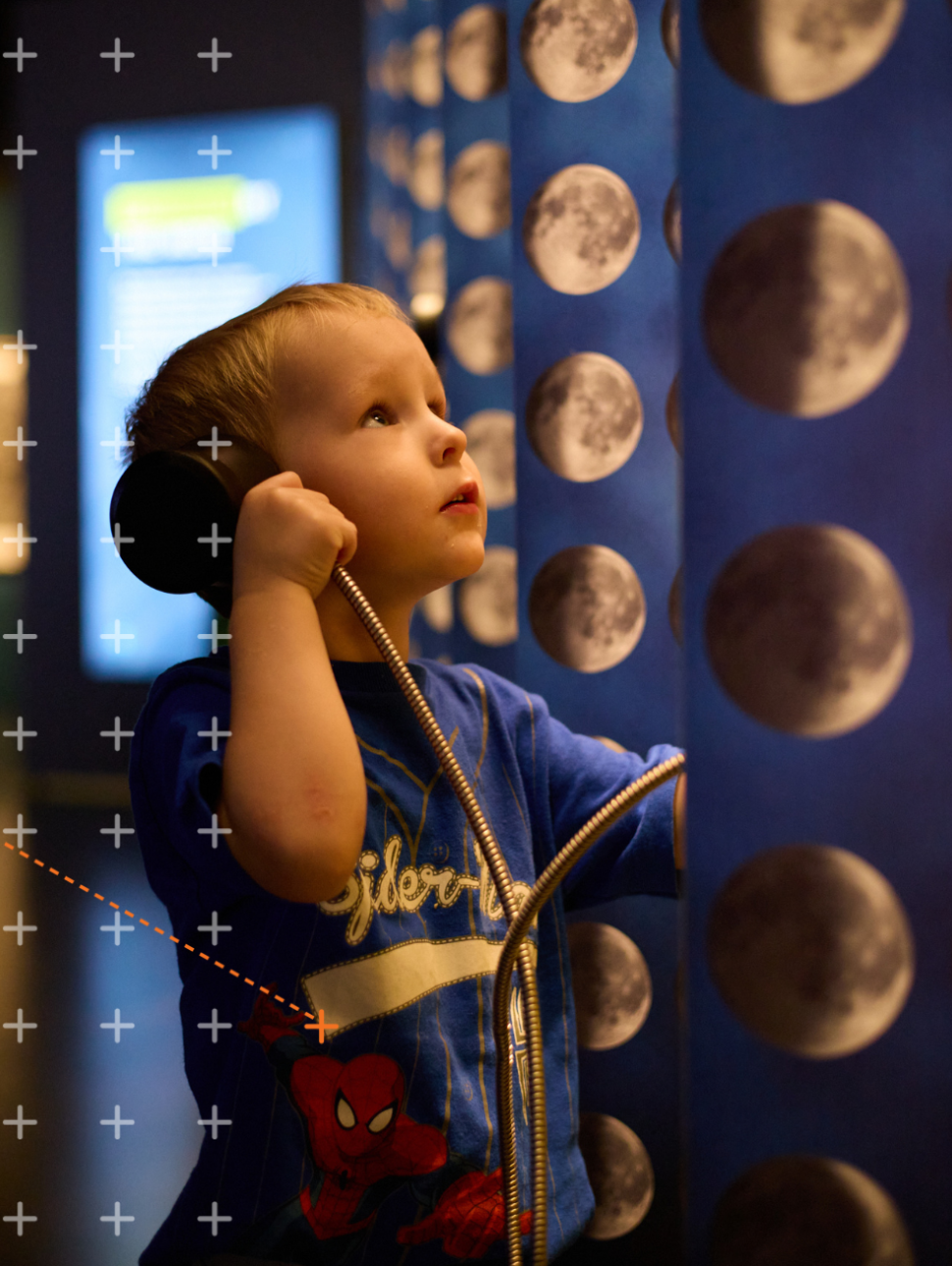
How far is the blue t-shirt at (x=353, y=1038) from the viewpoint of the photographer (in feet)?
1.73

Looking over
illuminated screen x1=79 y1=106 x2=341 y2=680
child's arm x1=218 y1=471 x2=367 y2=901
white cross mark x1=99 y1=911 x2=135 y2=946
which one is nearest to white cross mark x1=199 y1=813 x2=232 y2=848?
child's arm x1=218 y1=471 x2=367 y2=901

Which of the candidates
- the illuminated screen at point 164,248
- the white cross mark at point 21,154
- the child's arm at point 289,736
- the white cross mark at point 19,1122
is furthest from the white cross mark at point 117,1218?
the white cross mark at point 21,154

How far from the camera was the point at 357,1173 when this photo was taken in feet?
1.74

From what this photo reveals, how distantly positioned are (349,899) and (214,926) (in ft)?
0.24

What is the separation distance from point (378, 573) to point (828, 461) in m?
0.33

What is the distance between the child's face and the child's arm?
57 millimetres

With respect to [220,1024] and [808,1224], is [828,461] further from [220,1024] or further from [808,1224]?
[220,1024]

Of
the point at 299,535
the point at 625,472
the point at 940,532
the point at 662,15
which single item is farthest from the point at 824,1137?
the point at 662,15

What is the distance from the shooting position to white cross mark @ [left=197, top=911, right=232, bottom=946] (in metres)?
0.53

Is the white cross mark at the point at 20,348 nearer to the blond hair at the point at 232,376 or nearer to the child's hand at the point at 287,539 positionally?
the blond hair at the point at 232,376

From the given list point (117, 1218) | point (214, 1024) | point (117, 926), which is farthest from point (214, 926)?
point (117, 926)

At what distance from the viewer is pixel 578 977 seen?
26.1 inches

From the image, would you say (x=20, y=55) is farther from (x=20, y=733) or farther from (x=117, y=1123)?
(x=117, y=1123)

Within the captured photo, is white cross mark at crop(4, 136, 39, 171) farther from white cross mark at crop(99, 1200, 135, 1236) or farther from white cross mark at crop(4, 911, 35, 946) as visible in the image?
white cross mark at crop(99, 1200, 135, 1236)
